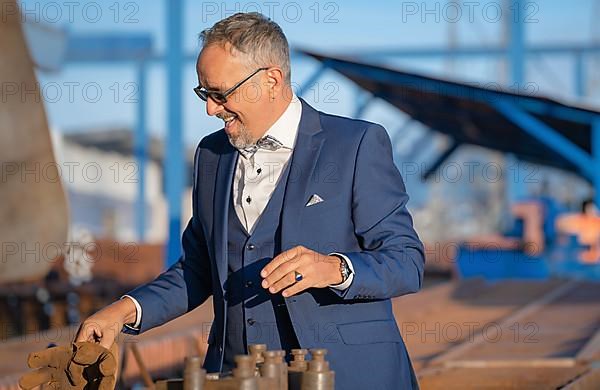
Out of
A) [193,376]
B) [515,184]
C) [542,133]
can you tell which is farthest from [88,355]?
[515,184]

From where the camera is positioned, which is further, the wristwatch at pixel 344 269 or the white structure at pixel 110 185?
the white structure at pixel 110 185

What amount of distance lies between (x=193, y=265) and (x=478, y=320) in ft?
23.3

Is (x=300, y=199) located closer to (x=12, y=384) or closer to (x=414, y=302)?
(x=12, y=384)

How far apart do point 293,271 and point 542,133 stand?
572 inches

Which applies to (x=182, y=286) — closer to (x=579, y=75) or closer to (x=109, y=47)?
(x=109, y=47)

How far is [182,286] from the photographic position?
10.3 ft

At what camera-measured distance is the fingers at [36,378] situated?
2504 mm

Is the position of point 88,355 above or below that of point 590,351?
above

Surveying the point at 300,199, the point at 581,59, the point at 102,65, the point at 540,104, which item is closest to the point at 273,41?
the point at 300,199

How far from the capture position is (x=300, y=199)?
9.44 feet

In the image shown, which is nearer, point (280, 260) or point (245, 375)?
point (245, 375)

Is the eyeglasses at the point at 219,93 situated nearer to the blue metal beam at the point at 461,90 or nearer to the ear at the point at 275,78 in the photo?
the ear at the point at 275,78

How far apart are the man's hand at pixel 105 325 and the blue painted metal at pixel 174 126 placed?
31.9 feet

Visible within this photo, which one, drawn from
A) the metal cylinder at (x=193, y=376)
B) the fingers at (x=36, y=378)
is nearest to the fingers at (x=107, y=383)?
the fingers at (x=36, y=378)
